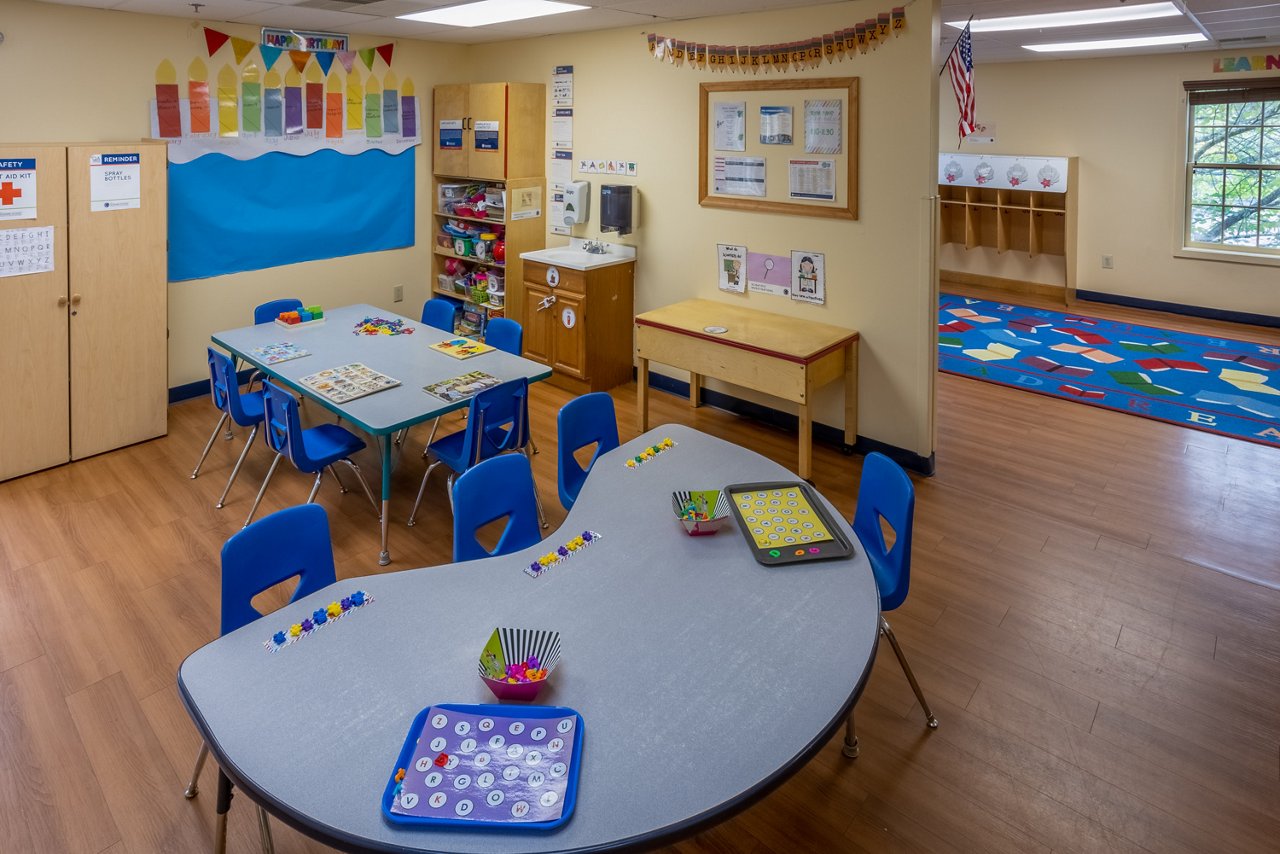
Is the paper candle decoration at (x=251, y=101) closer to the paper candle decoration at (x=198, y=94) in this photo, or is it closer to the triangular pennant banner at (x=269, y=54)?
the triangular pennant banner at (x=269, y=54)

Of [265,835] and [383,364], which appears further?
[383,364]

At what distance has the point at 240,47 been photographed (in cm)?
553

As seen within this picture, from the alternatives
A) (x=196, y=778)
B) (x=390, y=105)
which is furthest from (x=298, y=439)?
(x=390, y=105)

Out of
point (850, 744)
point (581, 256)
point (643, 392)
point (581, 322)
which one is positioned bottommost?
point (850, 744)

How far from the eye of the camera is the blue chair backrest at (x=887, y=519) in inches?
101

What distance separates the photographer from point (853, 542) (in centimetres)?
240

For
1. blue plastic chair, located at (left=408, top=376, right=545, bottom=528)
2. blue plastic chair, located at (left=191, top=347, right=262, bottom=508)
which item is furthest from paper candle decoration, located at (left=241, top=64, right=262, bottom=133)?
blue plastic chair, located at (left=408, top=376, right=545, bottom=528)

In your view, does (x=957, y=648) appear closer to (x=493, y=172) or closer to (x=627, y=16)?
(x=627, y=16)

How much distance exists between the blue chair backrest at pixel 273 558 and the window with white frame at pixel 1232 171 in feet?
28.5

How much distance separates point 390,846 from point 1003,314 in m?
8.26

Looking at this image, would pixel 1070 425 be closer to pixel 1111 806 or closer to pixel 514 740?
pixel 1111 806

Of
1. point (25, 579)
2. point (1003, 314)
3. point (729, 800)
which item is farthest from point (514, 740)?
point (1003, 314)

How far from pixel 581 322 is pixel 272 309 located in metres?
2.02

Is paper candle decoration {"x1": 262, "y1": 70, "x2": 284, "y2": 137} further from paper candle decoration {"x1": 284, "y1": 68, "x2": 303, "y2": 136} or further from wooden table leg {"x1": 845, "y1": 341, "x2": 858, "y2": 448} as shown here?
wooden table leg {"x1": 845, "y1": 341, "x2": 858, "y2": 448}
